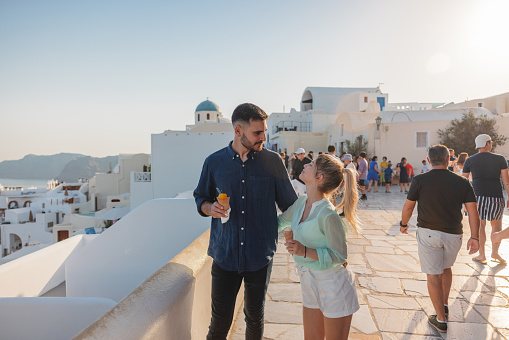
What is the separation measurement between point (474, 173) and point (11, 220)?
41567 mm

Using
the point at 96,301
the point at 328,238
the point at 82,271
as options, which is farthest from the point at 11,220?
the point at 328,238

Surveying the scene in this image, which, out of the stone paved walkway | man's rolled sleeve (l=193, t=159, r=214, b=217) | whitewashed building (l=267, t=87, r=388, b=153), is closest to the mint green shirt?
man's rolled sleeve (l=193, t=159, r=214, b=217)

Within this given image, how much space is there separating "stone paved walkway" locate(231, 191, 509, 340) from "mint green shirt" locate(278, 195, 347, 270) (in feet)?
3.87

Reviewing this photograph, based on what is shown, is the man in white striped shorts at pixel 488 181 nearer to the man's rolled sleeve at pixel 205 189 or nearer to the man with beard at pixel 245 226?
the man with beard at pixel 245 226

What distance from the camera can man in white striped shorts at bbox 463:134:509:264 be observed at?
4285mm

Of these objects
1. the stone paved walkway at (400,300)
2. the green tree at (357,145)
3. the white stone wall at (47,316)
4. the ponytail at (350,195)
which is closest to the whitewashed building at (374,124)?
the green tree at (357,145)

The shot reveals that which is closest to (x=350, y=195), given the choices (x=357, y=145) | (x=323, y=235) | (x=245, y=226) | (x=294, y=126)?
(x=323, y=235)

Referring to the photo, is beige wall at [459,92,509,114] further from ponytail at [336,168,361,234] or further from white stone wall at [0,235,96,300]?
white stone wall at [0,235,96,300]

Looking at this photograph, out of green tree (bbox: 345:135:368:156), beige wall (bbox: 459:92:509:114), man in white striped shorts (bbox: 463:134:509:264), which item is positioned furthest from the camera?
beige wall (bbox: 459:92:509:114)

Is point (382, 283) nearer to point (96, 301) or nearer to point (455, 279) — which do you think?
point (455, 279)

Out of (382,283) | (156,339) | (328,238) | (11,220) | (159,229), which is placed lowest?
(11,220)

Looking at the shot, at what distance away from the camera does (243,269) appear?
1929 millimetres

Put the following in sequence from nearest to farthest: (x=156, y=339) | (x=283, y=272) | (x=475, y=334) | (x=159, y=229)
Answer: (x=156, y=339) < (x=475, y=334) < (x=283, y=272) < (x=159, y=229)

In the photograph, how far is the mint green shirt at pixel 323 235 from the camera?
182 centimetres
